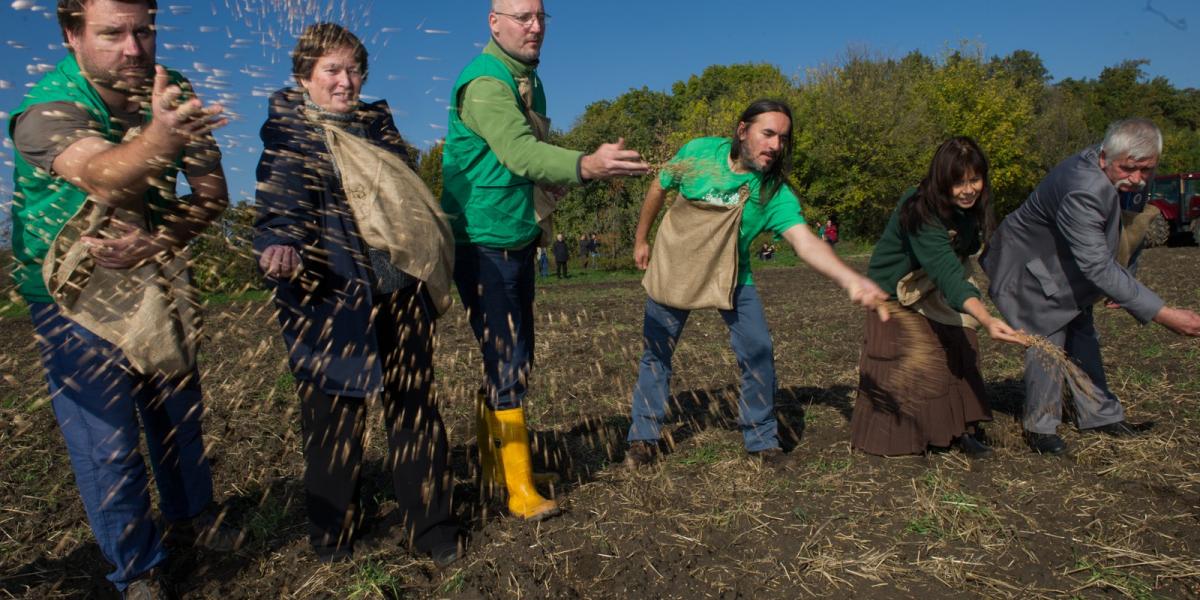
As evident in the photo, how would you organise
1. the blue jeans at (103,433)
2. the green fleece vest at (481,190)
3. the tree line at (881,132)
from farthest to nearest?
Result: 1. the tree line at (881,132)
2. the green fleece vest at (481,190)
3. the blue jeans at (103,433)

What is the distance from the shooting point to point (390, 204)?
272 cm

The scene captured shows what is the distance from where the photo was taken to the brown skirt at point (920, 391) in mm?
3906

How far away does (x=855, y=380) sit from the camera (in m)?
5.67

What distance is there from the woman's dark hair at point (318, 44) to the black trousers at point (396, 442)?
0.88m

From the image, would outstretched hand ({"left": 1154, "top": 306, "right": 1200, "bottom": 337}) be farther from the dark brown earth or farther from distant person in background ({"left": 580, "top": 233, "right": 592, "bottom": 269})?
distant person in background ({"left": 580, "top": 233, "right": 592, "bottom": 269})

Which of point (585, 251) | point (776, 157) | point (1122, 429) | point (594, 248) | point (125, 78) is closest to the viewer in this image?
point (125, 78)

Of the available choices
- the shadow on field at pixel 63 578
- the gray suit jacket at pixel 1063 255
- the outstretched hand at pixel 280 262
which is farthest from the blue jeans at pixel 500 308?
the gray suit jacket at pixel 1063 255

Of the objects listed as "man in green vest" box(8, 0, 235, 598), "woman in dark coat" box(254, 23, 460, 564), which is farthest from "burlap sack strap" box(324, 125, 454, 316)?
"man in green vest" box(8, 0, 235, 598)

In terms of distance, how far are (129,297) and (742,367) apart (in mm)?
2837

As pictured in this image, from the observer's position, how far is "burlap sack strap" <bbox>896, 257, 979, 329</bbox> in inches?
155

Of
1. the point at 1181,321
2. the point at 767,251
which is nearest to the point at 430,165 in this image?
the point at 1181,321

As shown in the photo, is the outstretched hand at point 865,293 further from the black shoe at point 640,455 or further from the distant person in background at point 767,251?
the distant person in background at point 767,251

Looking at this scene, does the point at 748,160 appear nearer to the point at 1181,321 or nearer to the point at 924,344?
the point at 924,344

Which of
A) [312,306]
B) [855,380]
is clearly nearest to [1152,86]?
[855,380]
